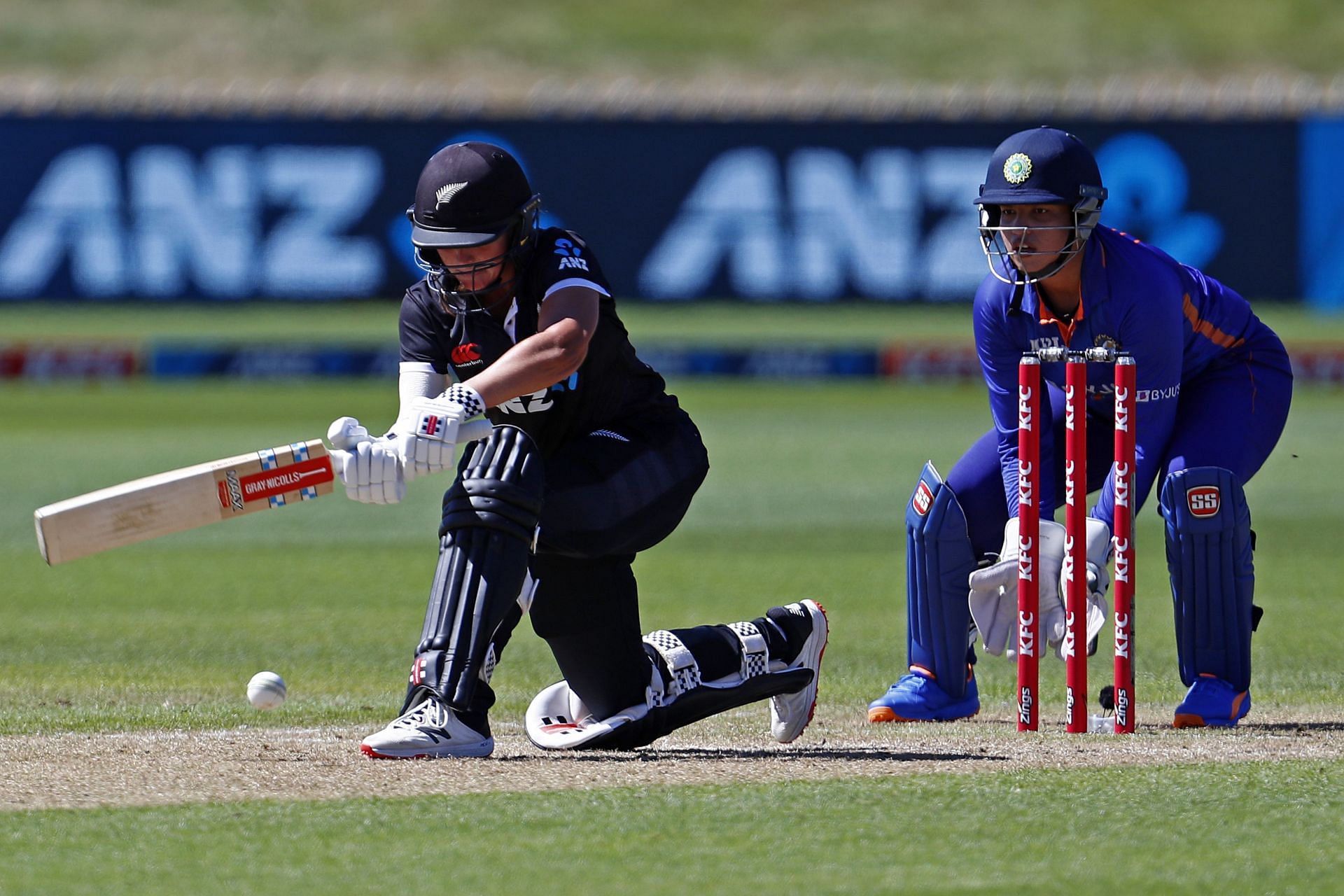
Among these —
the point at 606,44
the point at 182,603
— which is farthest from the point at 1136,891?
the point at 606,44

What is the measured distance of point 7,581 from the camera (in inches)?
377

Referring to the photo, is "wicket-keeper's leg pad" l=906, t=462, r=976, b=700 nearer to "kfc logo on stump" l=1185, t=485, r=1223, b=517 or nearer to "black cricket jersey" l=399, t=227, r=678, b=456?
"kfc logo on stump" l=1185, t=485, r=1223, b=517

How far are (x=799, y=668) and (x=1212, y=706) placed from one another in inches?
43.8

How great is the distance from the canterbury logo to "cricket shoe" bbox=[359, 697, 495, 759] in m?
1.12

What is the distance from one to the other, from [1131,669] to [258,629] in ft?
12.5

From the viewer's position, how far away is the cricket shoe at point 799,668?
543 cm

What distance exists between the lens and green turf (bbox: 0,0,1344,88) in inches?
1393

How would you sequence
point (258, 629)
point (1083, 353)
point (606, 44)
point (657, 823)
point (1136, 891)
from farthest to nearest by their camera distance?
point (606, 44) → point (258, 629) → point (1083, 353) → point (657, 823) → point (1136, 891)

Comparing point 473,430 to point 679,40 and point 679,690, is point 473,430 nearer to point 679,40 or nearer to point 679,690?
point 679,690

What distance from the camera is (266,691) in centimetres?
581

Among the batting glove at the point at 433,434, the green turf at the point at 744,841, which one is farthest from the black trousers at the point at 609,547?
the green turf at the point at 744,841

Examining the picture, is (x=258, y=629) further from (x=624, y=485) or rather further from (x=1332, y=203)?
(x=1332, y=203)

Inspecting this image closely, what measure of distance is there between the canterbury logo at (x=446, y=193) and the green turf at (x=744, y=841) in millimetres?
1376

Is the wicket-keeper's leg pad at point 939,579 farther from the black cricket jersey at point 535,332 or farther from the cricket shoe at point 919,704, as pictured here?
the black cricket jersey at point 535,332
